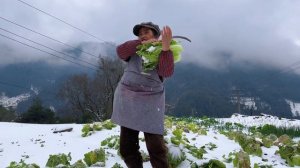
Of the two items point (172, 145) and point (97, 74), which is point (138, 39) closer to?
point (172, 145)

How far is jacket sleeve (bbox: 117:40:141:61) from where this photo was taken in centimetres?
436

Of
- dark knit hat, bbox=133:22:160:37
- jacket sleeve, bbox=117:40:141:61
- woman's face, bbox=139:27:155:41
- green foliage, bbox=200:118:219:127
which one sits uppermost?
dark knit hat, bbox=133:22:160:37

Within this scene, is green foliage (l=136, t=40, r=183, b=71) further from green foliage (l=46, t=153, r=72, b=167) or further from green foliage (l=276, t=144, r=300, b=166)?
green foliage (l=276, t=144, r=300, b=166)

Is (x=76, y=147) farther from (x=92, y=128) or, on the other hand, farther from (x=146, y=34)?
(x=146, y=34)

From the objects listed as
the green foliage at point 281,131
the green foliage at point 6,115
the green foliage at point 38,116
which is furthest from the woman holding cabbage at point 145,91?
the green foliage at point 6,115

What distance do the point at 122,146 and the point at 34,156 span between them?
2873mm

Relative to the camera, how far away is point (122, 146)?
4.48 meters

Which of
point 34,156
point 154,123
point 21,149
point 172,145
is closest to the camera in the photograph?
point 154,123

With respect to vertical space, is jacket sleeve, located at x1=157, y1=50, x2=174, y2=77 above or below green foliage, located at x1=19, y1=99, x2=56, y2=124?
below

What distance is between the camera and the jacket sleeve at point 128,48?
4.36 meters

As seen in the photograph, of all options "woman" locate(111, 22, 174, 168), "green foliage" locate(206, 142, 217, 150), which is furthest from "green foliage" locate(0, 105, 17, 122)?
"woman" locate(111, 22, 174, 168)

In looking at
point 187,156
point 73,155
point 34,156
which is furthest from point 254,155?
point 34,156

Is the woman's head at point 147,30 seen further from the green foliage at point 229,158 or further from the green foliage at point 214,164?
the green foliage at point 229,158

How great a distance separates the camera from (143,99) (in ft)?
14.0
